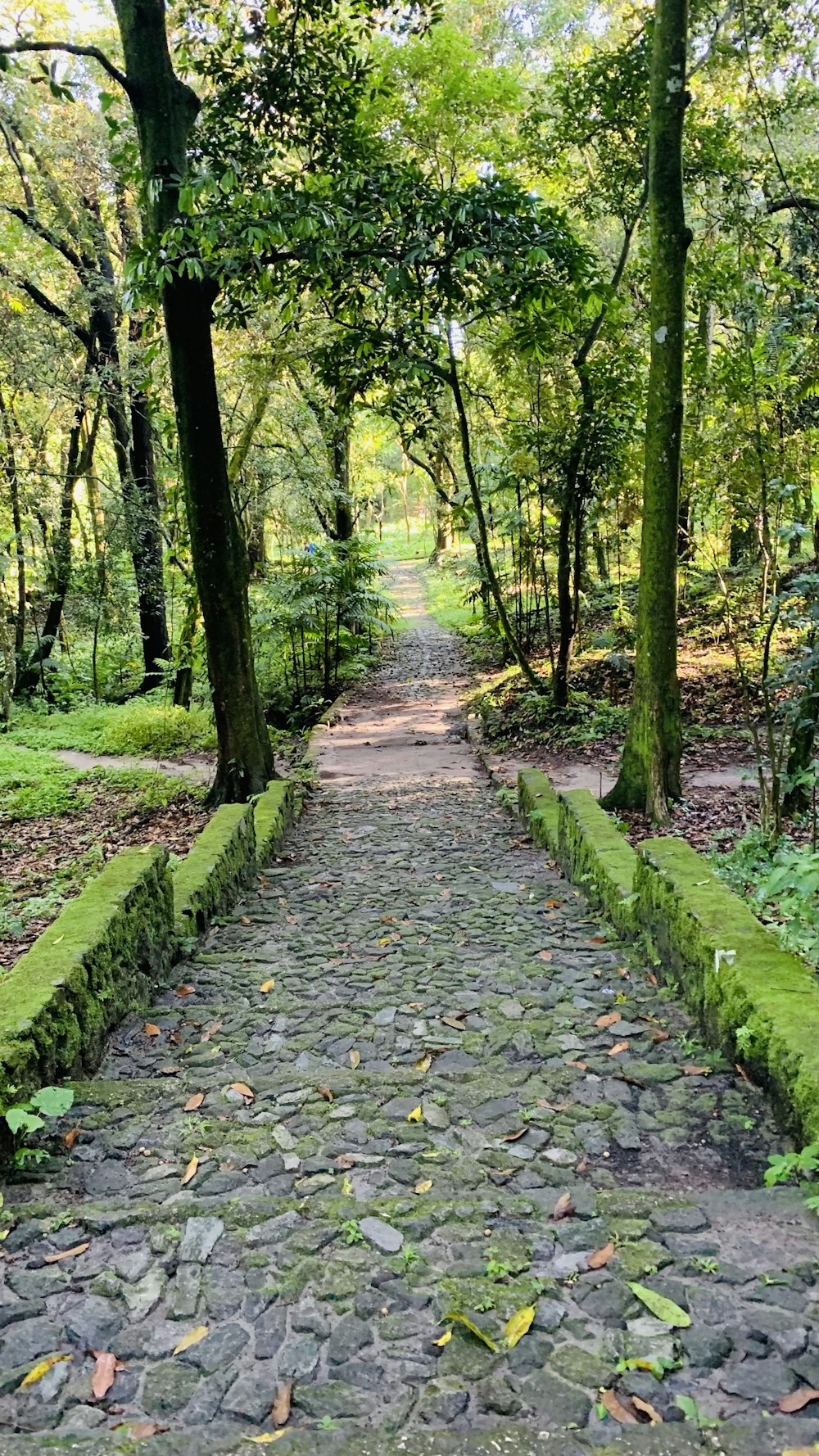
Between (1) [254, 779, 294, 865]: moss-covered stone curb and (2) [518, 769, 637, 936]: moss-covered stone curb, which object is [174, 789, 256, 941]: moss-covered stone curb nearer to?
(1) [254, 779, 294, 865]: moss-covered stone curb

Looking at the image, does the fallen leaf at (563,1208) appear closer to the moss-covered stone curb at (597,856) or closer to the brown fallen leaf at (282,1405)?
the brown fallen leaf at (282,1405)

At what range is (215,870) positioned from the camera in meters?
6.21

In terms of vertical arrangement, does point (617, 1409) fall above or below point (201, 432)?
below

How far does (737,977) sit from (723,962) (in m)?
0.14

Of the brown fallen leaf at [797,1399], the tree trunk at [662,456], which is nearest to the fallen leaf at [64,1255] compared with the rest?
the brown fallen leaf at [797,1399]

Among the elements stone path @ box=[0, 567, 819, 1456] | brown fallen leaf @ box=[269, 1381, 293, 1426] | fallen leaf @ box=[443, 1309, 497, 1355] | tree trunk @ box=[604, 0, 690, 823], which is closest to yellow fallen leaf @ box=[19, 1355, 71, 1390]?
stone path @ box=[0, 567, 819, 1456]

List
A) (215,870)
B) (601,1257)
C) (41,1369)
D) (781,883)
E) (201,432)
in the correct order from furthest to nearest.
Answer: (201,432) → (215,870) → (781,883) → (601,1257) → (41,1369)

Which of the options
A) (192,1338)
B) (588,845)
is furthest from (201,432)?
(192,1338)

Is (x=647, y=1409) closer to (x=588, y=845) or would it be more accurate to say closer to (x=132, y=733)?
(x=588, y=845)

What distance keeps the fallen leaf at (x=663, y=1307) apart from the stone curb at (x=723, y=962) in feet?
2.72

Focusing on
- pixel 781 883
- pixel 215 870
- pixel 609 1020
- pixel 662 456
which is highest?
pixel 662 456

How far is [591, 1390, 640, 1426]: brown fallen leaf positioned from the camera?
193 centimetres

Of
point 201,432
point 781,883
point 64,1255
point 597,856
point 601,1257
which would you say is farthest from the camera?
point 201,432

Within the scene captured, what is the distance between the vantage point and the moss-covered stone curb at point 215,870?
5598 millimetres
